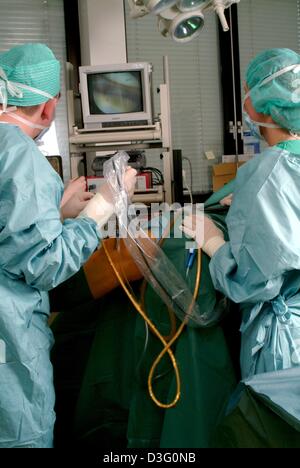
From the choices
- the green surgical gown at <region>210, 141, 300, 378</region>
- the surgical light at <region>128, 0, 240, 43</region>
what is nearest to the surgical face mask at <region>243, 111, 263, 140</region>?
the green surgical gown at <region>210, 141, 300, 378</region>

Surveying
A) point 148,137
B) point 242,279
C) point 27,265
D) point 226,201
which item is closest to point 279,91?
point 226,201

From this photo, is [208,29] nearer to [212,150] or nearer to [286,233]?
[212,150]

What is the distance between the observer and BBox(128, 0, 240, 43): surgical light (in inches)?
59.9

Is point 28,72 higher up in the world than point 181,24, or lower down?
lower down

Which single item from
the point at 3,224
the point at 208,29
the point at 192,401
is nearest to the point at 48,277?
the point at 3,224

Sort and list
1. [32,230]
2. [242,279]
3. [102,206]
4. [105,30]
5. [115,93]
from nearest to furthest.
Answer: [32,230] → [242,279] → [102,206] → [115,93] → [105,30]

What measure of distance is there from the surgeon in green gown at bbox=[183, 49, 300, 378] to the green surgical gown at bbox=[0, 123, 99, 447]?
36 cm

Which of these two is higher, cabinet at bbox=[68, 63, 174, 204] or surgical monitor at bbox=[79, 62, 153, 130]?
surgical monitor at bbox=[79, 62, 153, 130]

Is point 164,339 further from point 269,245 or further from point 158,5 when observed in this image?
point 158,5

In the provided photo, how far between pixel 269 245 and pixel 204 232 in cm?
24

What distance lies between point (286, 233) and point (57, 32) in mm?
3006

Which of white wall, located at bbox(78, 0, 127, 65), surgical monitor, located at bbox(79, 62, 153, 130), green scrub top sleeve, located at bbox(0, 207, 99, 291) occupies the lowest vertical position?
green scrub top sleeve, located at bbox(0, 207, 99, 291)

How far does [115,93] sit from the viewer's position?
232 centimetres

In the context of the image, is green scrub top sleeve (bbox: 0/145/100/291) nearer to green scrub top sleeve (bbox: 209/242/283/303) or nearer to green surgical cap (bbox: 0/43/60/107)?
green surgical cap (bbox: 0/43/60/107)
